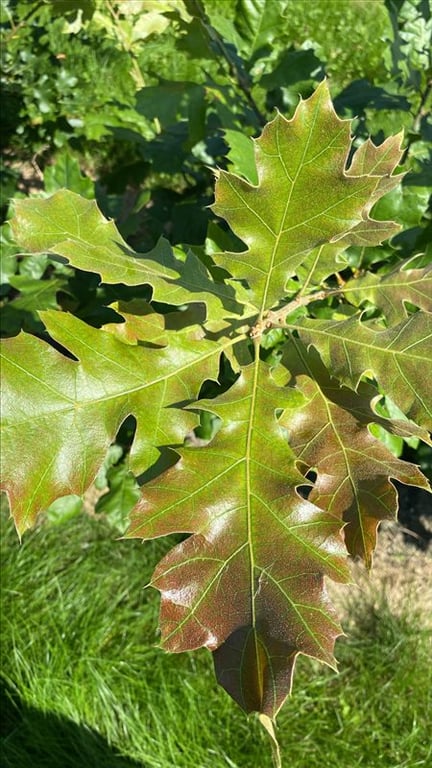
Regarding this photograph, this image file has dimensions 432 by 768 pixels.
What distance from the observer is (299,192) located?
856 millimetres

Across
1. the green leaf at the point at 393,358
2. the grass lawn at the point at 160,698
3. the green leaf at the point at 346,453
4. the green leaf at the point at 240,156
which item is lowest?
the grass lawn at the point at 160,698

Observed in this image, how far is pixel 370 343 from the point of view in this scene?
0.95m

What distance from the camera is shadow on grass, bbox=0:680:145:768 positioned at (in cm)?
196

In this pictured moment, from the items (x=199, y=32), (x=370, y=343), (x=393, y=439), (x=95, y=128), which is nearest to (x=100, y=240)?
(x=370, y=343)

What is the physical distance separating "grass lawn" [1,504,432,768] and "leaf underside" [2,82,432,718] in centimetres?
123

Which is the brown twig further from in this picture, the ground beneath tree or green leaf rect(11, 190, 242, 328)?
the ground beneath tree

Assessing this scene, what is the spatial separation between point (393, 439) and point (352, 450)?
602 mm

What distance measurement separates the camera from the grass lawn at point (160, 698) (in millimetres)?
1930

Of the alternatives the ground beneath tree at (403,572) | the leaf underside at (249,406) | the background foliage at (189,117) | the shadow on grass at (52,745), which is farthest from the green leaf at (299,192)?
the shadow on grass at (52,745)

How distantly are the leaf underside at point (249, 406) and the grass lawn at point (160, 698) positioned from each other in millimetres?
1233

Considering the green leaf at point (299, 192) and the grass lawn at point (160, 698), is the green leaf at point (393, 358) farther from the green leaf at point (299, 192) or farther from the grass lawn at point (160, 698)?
the grass lawn at point (160, 698)

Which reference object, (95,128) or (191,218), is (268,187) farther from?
(95,128)

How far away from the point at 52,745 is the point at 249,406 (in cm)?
149

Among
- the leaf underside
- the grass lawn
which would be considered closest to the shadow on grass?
the grass lawn
